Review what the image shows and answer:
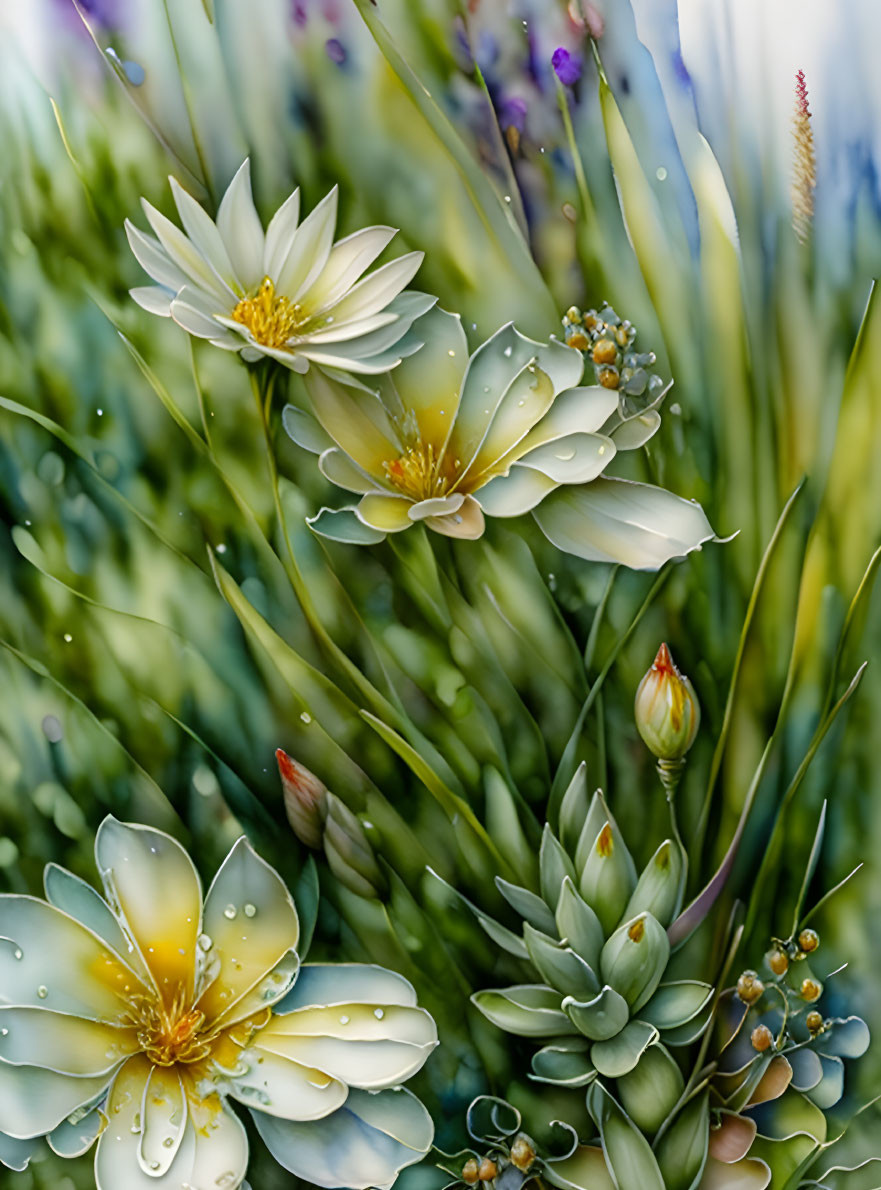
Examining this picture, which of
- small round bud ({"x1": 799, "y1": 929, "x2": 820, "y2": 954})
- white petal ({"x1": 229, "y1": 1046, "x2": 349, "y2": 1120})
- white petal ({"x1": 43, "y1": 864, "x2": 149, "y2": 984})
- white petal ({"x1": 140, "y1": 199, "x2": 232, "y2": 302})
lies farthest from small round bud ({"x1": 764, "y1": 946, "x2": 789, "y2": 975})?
white petal ({"x1": 140, "y1": 199, "x2": 232, "y2": 302})

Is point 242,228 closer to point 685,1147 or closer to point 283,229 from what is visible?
point 283,229

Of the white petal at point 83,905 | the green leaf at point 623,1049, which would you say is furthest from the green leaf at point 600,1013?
the white petal at point 83,905

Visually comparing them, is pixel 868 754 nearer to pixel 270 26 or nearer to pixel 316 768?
pixel 316 768

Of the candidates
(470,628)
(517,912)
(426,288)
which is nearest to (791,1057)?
(517,912)

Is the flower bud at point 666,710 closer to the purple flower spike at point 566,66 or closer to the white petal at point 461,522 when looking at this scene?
the white petal at point 461,522

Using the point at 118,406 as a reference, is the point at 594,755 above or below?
below

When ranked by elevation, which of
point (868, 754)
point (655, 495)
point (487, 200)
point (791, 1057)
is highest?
point (487, 200)

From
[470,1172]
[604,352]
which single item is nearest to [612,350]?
[604,352]
